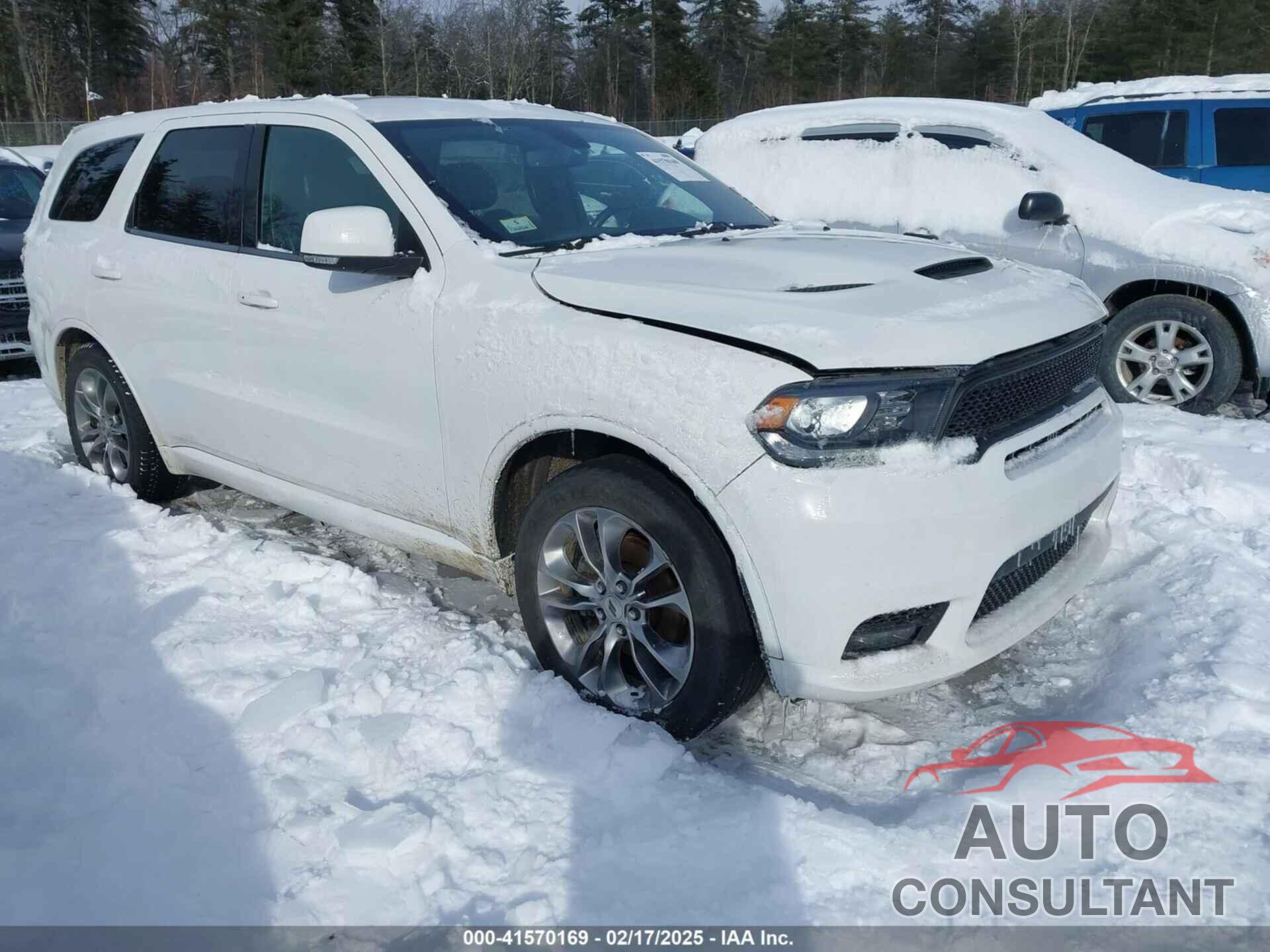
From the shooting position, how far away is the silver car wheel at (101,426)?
471 centimetres

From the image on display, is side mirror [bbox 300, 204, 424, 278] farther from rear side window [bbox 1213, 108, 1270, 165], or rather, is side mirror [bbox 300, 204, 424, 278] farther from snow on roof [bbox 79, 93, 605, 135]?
rear side window [bbox 1213, 108, 1270, 165]

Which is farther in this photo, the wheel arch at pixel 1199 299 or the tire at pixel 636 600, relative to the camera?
the wheel arch at pixel 1199 299

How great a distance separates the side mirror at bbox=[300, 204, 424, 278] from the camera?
119 inches

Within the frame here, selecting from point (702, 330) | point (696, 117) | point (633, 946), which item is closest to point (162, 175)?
point (702, 330)

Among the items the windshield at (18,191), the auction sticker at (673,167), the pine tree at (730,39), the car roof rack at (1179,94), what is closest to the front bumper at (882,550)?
the auction sticker at (673,167)

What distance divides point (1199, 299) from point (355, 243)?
4979mm

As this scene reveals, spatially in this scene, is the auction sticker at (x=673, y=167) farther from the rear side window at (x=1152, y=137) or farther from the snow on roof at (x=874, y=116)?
the rear side window at (x=1152, y=137)

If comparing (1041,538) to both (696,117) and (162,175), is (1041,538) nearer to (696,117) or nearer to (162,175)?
(162,175)

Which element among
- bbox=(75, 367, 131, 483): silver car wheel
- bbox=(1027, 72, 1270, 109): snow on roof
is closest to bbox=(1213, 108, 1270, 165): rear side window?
bbox=(1027, 72, 1270, 109): snow on roof

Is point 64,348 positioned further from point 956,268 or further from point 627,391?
point 956,268

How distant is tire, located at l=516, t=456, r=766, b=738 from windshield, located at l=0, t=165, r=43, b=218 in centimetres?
787

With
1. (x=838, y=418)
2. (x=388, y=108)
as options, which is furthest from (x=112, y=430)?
(x=838, y=418)

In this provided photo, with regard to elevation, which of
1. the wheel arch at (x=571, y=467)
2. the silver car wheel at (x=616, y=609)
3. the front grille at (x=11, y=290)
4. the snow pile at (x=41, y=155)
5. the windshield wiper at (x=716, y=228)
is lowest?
the silver car wheel at (x=616, y=609)

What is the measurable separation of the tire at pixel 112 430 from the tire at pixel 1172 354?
17.1 ft
